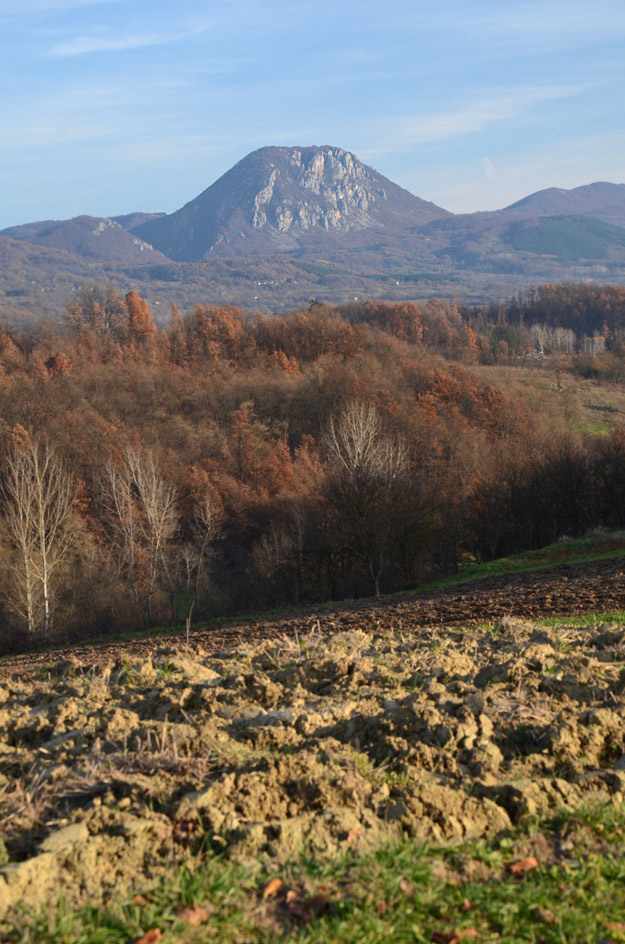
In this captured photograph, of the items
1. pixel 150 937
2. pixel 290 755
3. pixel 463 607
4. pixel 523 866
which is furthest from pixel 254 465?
pixel 150 937

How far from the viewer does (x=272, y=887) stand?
12.3ft

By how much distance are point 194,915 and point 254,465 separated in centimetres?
6218

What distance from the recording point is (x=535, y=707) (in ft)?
19.2

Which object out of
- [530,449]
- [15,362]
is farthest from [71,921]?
[15,362]

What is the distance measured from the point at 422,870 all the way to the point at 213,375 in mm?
81335

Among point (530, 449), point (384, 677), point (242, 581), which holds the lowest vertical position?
point (242, 581)

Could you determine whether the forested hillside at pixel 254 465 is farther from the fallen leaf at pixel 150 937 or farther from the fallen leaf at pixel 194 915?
the fallen leaf at pixel 150 937

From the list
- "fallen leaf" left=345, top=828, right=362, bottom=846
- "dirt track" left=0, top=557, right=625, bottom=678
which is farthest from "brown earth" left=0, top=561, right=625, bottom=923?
"dirt track" left=0, top=557, right=625, bottom=678

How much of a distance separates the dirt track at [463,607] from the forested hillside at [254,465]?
6.96 metres

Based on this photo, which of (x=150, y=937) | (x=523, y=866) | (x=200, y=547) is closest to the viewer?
(x=150, y=937)

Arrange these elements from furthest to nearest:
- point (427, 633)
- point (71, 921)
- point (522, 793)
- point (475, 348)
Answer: point (475, 348) → point (427, 633) → point (522, 793) → point (71, 921)

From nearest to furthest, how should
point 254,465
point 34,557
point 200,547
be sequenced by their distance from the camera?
point 34,557 → point 200,547 → point 254,465

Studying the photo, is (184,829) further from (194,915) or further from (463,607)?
(463,607)

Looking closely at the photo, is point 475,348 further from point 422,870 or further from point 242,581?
point 422,870
